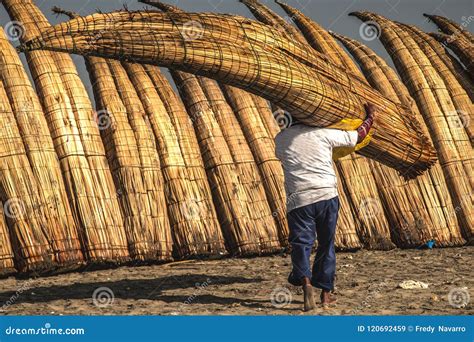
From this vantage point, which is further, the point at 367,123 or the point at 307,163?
the point at 367,123

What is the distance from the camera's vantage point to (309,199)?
5.54m

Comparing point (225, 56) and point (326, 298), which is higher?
point (225, 56)

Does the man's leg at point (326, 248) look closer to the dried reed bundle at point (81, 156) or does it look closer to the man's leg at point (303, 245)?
the man's leg at point (303, 245)

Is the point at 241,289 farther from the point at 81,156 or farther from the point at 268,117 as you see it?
the point at 268,117

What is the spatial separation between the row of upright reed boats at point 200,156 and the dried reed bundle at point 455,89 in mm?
22

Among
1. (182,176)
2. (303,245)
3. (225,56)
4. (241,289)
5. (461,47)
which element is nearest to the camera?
(225,56)

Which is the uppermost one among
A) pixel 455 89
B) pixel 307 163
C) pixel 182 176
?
pixel 455 89

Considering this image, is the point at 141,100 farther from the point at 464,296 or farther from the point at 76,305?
the point at 464,296

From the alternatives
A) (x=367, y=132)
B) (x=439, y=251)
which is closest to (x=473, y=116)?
(x=439, y=251)

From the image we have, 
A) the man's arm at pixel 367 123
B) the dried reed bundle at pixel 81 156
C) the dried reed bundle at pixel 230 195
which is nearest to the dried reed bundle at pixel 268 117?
the dried reed bundle at pixel 230 195

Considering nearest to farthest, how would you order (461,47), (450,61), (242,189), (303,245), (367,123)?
(303,245) → (367,123) → (242,189) → (450,61) → (461,47)

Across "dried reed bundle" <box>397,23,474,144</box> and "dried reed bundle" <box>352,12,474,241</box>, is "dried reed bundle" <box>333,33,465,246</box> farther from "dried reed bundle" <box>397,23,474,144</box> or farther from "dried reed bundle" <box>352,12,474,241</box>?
"dried reed bundle" <box>397,23,474,144</box>

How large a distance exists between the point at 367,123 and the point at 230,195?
2.56 metres

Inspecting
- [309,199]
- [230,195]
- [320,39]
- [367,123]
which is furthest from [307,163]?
[320,39]
